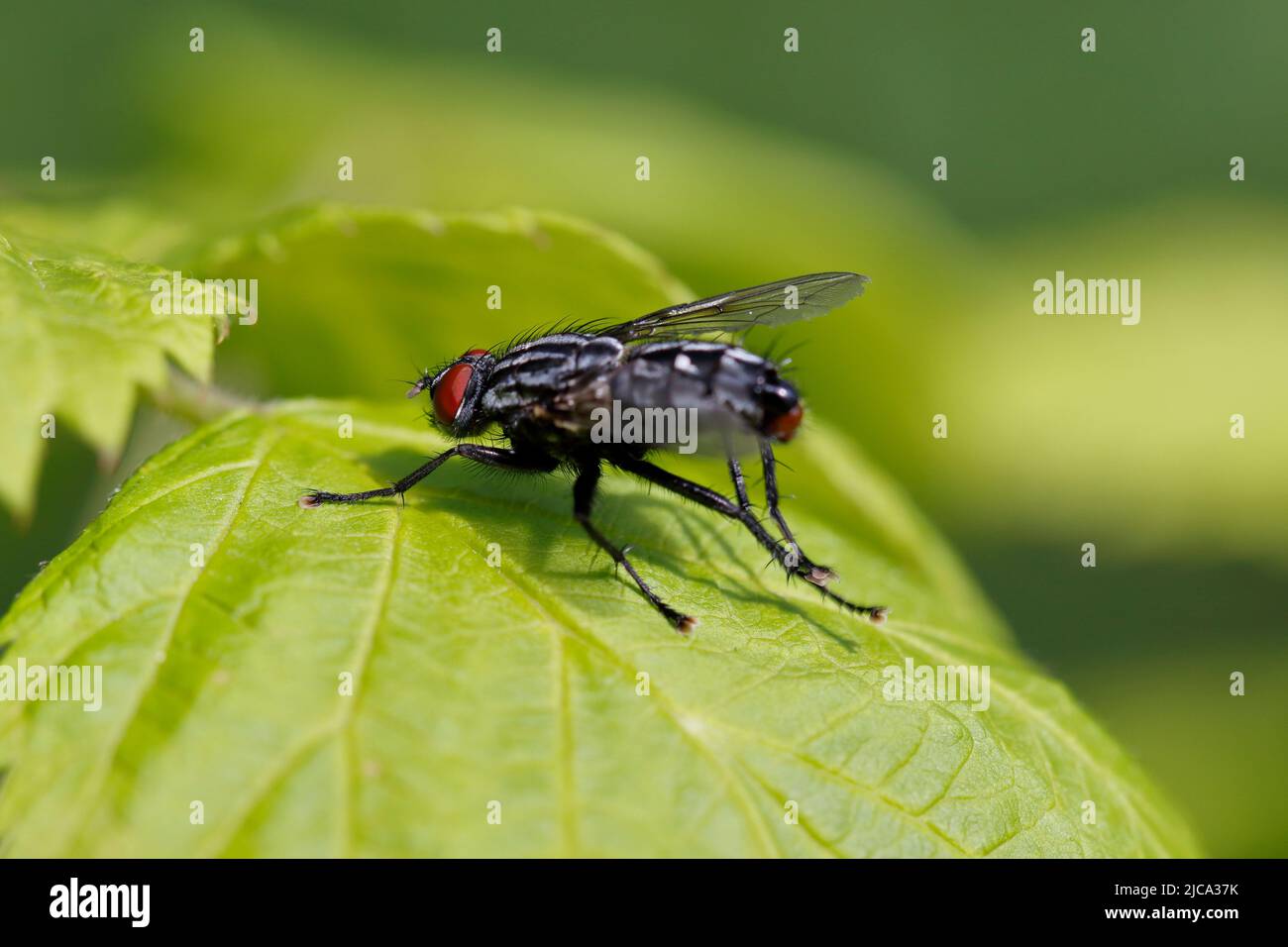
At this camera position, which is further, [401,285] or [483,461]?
[401,285]

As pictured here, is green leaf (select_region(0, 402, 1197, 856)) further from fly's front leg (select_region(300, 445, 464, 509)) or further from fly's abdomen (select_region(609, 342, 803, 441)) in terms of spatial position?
fly's abdomen (select_region(609, 342, 803, 441))

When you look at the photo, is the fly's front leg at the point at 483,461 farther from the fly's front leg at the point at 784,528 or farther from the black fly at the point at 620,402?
the fly's front leg at the point at 784,528

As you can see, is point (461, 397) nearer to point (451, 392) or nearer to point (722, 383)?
point (451, 392)

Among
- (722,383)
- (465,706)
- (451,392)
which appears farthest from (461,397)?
(465,706)

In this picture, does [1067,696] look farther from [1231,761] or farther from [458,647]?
[1231,761]

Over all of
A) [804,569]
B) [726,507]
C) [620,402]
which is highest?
[620,402]

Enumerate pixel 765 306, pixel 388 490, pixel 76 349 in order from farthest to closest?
pixel 765 306 → pixel 388 490 → pixel 76 349

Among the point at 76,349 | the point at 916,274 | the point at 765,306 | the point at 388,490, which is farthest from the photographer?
the point at 916,274
